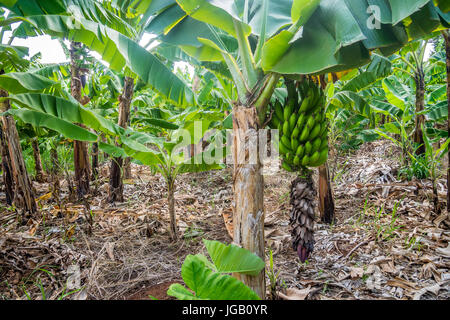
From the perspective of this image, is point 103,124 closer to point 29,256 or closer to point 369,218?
point 29,256

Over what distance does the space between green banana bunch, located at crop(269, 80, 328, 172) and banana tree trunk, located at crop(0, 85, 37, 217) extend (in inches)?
106

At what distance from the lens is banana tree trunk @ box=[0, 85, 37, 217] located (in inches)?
96.9

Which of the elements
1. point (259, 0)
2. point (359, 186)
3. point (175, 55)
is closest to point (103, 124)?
point (175, 55)

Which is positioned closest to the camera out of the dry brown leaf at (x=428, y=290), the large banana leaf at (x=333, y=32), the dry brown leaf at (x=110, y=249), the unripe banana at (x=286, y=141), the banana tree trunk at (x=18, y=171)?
the large banana leaf at (x=333, y=32)

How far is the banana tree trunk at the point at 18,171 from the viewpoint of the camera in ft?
8.07

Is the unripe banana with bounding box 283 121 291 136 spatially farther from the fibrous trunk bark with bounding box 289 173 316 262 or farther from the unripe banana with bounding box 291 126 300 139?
the fibrous trunk bark with bounding box 289 173 316 262

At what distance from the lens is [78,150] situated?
332 centimetres

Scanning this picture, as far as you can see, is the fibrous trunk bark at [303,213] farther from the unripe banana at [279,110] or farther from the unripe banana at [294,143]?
the unripe banana at [279,110]

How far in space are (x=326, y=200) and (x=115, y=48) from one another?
2390 millimetres

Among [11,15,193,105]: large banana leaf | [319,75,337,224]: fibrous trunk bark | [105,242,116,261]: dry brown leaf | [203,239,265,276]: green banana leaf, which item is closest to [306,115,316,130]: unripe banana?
[203,239,265,276]: green banana leaf

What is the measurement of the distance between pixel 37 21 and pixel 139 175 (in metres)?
3.55

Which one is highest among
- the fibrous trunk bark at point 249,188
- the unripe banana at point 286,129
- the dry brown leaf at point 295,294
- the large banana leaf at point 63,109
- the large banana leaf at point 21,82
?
the large banana leaf at point 21,82

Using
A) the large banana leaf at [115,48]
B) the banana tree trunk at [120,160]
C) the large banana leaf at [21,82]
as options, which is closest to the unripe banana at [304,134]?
the large banana leaf at [115,48]

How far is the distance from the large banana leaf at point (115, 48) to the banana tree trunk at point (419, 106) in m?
3.08
